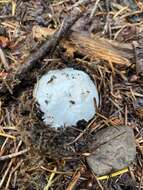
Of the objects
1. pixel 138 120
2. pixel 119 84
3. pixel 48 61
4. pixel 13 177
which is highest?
pixel 48 61

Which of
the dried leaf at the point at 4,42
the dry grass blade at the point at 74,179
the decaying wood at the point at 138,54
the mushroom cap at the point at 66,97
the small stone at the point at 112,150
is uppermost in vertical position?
the dried leaf at the point at 4,42

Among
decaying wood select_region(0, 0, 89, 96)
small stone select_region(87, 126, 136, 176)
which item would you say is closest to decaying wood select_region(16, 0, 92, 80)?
decaying wood select_region(0, 0, 89, 96)

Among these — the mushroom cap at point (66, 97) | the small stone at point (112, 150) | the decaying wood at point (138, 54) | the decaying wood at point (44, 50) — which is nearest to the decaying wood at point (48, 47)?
the decaying wood at point (44, 50)

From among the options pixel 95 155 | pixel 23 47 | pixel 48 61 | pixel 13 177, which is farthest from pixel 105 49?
pixel 13 177

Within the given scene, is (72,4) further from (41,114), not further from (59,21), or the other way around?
(41,114)

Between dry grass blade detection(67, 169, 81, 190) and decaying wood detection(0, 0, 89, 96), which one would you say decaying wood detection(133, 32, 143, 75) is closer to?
decaying wood detection(0, 0, 89, 96)

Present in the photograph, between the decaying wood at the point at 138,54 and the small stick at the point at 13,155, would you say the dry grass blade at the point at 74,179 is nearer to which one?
the small stick at the point at 13,155

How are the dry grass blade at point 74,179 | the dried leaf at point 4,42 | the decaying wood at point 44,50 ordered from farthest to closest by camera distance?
the dried leaf at point 4,42 → the decaying wood at point 44,50 → the dry grass blade at point 74,179
